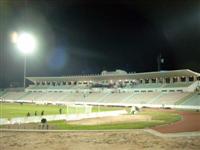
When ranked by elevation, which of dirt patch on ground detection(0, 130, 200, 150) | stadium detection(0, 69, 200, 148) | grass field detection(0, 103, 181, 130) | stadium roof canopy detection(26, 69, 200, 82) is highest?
stadium roof canopy detection(26, 69, 200, 82)

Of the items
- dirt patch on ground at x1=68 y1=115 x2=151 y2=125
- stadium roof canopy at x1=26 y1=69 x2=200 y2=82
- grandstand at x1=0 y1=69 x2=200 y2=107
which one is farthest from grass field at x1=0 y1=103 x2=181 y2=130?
stadium roof canopy at x1=26 y1=69 x2=200 y2=82

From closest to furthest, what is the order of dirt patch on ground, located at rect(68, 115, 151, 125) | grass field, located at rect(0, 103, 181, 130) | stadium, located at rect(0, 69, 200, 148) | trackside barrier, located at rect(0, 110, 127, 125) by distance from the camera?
grass field, located at rect(0, 103, 181, 130) → trackside barrier, located at rect(0, 110, 127, 125) → dirt patch on ground, located at rect(68, 115, 151, 125) → stadium, located at rect(0, 69, 200, 148)

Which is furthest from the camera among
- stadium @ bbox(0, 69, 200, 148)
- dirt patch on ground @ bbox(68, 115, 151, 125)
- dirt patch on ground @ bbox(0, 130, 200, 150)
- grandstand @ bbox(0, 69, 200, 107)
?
grandstand @ bbox(0, 69, 200, 107)

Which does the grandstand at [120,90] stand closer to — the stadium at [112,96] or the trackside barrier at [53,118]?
the stadium at [112,96]

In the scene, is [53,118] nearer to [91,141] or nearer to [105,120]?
[105,120]

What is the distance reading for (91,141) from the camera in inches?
896

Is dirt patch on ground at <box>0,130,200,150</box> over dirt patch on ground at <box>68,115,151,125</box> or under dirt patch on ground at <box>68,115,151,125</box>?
under

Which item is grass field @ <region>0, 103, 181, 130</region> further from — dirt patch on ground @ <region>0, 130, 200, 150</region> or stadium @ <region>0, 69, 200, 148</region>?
dirt patch on ground @ <region>0, 130, 200, 150</region>

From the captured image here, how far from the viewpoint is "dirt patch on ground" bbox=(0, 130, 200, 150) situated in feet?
67.7

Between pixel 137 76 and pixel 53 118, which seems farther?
pixel 137 76

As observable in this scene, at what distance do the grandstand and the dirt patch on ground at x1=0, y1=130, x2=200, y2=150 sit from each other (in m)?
36.9

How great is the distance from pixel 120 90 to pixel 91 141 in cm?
6212

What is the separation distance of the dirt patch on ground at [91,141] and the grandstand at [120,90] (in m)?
36.9

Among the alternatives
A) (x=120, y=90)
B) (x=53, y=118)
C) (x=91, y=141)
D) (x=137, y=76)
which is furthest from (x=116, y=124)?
(x=120, y=90)
